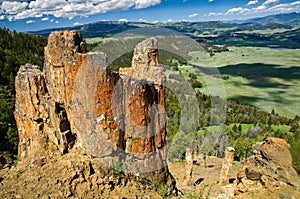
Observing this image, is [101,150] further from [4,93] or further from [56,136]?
[4,93]

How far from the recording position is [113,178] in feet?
46.0

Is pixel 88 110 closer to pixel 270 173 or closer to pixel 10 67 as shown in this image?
pixel 270 173

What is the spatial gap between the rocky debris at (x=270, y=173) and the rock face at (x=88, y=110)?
5.26m

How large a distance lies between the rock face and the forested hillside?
693 inches

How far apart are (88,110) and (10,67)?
5239cm

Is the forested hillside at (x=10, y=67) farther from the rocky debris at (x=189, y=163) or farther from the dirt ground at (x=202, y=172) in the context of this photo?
the dirt ground at (x=202, y=172)

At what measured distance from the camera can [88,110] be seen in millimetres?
14102

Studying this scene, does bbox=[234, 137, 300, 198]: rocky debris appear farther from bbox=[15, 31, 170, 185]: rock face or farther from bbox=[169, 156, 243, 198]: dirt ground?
bbox=[169, 156, 243, 198]: dirt ground

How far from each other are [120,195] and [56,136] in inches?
202

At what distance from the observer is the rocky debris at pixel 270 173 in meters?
12.2

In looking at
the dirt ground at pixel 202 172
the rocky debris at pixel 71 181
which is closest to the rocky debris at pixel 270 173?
the rocky debris at pixel 71 181

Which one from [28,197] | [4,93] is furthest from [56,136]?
[4,93]

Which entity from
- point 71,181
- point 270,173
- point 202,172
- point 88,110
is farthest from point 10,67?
point 270,173

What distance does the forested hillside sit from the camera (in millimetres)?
32844
